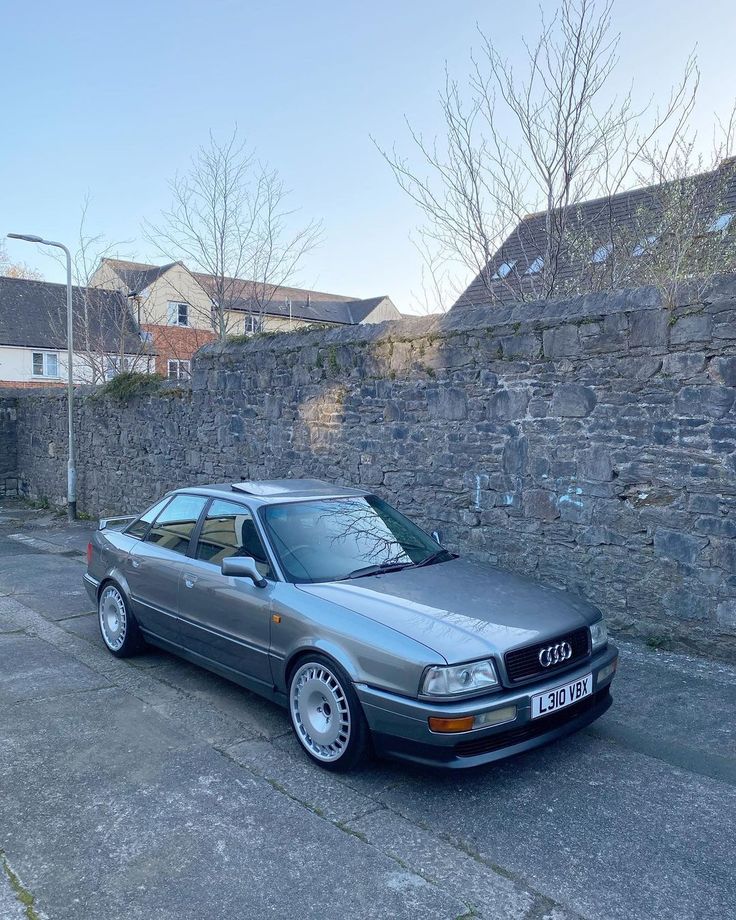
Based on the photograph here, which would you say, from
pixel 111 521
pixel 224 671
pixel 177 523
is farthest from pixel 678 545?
pixel 111 521

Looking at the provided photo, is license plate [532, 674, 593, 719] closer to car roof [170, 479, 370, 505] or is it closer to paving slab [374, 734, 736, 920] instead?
paving slab [374, 734, 736, 920]

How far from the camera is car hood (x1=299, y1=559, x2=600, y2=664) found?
3.69 metres

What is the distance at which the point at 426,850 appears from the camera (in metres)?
3.17

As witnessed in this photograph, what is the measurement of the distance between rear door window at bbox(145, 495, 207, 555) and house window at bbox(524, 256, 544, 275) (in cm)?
585

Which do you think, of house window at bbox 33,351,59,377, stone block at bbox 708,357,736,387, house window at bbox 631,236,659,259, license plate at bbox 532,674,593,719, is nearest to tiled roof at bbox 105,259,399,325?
house window at bbox 33,351,59,377

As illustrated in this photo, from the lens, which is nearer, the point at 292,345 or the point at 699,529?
the point at 699,529

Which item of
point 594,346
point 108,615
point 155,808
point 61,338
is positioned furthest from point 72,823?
point 61,338

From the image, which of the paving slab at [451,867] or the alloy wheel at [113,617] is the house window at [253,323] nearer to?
the alloy wheel at [113,617]

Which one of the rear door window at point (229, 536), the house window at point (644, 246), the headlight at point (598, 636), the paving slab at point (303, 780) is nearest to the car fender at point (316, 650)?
the paving slab at point (303, 780)

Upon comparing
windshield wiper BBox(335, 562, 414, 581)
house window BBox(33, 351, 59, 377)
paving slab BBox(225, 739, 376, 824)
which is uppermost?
house window BBox(33, 351, 59, 377)

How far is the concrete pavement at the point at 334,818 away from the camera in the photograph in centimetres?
285

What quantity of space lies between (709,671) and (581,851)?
9.33ft

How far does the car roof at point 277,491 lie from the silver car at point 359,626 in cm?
2

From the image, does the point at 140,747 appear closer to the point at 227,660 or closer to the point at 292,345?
the point at 227,660
